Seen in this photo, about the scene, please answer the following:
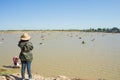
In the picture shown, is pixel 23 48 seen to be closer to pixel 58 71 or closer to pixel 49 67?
pixel 58 71

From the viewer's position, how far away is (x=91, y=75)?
40.5 ft

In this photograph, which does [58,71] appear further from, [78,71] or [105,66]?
[105,66]

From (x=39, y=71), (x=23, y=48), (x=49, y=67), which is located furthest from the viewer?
(x=49, y=67)

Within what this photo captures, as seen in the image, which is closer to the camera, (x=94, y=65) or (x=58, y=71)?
(x=58, y=71)

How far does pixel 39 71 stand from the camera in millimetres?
13148

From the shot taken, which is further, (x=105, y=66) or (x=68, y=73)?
(x=105, y=66)

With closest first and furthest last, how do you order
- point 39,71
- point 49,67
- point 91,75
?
point 91,75
point 39,71
point 49,67

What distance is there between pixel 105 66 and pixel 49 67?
3.31 meters

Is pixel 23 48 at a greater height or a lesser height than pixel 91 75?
greater

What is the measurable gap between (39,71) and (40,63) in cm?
231

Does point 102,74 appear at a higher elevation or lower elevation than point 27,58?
lower

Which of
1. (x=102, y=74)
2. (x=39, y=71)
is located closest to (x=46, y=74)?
(x=39, y=71)

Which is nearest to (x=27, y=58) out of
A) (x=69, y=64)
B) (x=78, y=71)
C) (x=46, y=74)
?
(x=46, y=74)

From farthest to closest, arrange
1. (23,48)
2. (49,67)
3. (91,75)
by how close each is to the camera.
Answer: (49,67) < (91,75) < (23,48)
